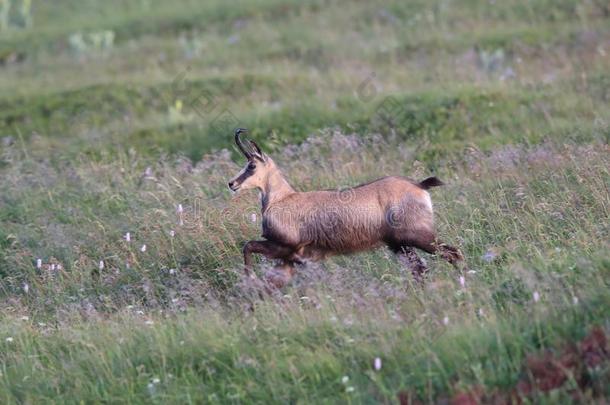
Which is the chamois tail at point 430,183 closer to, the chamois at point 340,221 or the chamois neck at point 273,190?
the chamois at point 340,221

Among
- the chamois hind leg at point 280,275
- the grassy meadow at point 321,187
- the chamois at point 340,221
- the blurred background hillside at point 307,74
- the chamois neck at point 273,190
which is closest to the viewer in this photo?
the grassy meadow at point 321,187

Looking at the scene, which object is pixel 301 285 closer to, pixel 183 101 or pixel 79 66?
pixel 183 101

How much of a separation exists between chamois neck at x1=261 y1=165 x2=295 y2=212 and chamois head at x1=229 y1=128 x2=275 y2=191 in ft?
0.12

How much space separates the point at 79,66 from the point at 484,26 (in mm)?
7170

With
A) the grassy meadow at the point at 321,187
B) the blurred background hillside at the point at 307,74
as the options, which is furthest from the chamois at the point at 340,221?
the blurred background hillside at the point at 307,74

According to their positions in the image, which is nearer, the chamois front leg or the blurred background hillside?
the chamois front leg

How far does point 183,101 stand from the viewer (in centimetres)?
1495

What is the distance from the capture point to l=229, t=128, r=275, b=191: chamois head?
7637 mm

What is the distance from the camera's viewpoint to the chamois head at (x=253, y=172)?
301 inches

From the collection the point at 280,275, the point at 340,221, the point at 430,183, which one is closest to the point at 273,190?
the point at 340,221

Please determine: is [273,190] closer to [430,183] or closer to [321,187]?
[430,183]

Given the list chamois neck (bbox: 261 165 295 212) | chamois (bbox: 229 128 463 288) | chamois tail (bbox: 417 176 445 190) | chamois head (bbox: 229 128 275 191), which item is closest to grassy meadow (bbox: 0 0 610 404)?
chamois (bbox: 229 128 463 288)

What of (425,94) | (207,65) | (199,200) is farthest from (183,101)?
(199,200)

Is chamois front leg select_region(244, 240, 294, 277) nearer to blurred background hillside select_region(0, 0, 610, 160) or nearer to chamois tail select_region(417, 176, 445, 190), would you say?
chamois tail select_region(417, 176, 445, 190)
